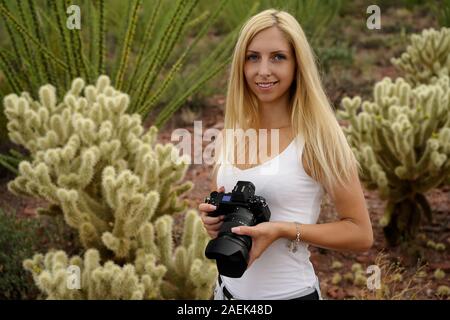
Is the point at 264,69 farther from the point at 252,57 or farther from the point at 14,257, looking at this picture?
the point at 14,257

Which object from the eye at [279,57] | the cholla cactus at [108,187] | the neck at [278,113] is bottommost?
the cholla cactus at [108,187]

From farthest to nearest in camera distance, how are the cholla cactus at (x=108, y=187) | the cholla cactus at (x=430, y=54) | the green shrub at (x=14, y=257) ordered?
the cholla cactus at (x=430, y=54) < the green shrub at (x=14, y=257) < the cholla cactus at (x=108, y=187)

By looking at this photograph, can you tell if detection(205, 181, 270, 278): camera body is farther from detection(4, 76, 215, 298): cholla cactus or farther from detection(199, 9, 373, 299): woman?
detection(4, 76, 215, 298): cholla cactus

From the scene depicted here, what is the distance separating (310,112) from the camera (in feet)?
4.82

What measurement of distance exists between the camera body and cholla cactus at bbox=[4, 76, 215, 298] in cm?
130

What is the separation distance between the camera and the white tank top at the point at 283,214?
142cm

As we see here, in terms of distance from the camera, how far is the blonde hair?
1408 mm

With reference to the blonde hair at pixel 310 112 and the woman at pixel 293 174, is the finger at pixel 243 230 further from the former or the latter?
the blonde hair at pixel 310 112

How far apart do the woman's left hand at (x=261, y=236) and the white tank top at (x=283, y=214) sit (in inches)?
3.6

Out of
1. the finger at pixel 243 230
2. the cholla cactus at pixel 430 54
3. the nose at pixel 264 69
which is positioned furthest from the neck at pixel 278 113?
the cholla cactus at pixel 430 54

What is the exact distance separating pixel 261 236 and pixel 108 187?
4.78 ft

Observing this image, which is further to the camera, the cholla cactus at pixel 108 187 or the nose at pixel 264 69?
the cholla cactus at pixel 108 187

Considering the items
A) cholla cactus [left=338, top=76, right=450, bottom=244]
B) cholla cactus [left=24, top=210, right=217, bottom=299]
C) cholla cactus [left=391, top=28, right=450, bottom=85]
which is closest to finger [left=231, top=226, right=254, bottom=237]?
cholla cactus [left=24, top=210, right=217, bottom=299]
